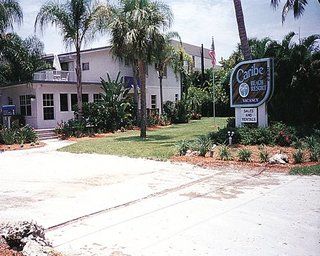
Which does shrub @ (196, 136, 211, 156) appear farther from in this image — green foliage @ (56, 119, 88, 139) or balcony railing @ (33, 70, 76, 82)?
balcony railing @ (33, 70, 76, 82)

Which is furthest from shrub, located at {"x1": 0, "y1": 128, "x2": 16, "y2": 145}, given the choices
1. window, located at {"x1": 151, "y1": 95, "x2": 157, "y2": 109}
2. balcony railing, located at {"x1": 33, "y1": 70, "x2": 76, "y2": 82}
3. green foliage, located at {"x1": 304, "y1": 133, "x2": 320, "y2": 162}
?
window, located at {"x1": 151, "y1": 95, "x2": 157, "y2": 109}

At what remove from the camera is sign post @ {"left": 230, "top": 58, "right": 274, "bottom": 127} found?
15.5 m

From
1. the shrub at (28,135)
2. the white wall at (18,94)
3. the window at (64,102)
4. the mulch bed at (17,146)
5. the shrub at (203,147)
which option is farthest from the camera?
the window at (64,102)

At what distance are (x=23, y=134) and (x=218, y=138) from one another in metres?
11.2

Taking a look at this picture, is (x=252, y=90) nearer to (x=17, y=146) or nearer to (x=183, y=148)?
(x=183, y=148)

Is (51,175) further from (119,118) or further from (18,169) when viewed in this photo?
(119,118)

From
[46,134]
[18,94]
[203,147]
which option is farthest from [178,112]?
[203,147]

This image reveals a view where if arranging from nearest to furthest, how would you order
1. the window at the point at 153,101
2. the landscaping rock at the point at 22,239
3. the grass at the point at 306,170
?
the landscaping rock at the point at 22,239
the grass at the point at 306,170
the window at the point at 153,101

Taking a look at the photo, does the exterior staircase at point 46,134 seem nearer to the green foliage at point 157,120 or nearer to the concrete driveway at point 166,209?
the green foliage at point 157,120

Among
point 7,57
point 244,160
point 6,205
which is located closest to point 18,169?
point 6,205

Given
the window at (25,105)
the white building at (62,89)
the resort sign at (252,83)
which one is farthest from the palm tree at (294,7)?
the window at (25,105)

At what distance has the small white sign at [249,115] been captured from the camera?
15.9 meters

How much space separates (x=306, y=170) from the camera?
9.79 metres

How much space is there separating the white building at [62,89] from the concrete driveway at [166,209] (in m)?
14.2
